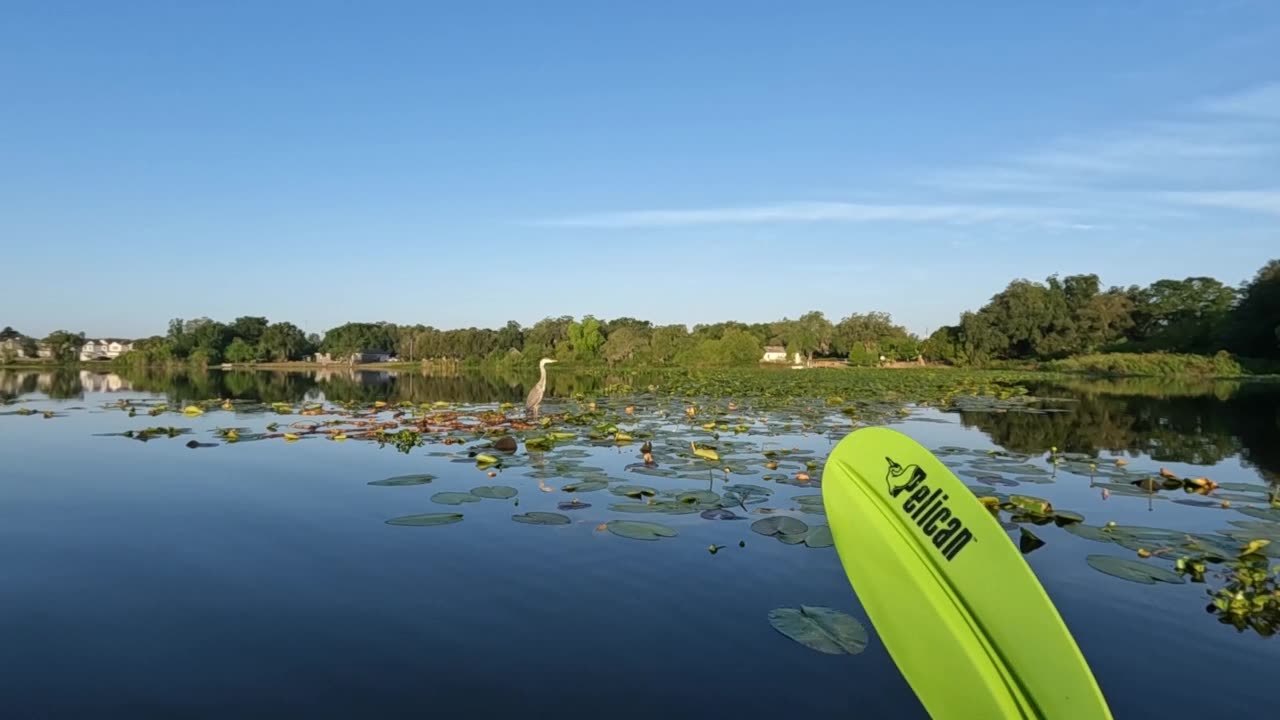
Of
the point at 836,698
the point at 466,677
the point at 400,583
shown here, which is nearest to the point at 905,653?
the point at 836,698

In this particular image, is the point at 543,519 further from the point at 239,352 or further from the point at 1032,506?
the point at 239,352

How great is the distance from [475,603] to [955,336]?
6081 cm

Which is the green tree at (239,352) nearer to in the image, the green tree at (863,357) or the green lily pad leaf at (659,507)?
the green tree at (863,357)

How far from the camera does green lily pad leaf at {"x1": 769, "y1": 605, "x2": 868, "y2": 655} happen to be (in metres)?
3.69

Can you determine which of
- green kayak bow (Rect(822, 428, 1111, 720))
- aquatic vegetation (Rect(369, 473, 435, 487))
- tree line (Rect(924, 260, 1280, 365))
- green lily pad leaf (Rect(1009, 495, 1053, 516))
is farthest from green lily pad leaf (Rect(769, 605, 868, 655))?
tree line (Rect(924, 260, 1280, 365))

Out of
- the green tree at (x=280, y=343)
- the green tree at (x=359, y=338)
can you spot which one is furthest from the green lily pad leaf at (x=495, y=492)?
the green tree at (x=359, y=338)

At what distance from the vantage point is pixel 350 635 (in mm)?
3869

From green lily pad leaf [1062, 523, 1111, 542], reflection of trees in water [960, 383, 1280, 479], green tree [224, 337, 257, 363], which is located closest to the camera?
green lily pad leaf [1062, 523, 1111, 542]

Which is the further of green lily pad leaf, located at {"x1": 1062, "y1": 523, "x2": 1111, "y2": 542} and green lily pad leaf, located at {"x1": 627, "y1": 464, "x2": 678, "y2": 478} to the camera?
green lily pad leaf, located at {"x1": 627, "y1": 464, "x2": 678, "y2": 478}

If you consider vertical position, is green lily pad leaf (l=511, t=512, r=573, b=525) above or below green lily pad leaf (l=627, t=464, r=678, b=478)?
below

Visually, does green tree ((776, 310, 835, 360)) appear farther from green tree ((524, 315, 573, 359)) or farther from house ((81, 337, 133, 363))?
house ((81, 337, 133, 363))

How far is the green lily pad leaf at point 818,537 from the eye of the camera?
17.9ft

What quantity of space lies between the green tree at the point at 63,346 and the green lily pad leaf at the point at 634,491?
326 feet

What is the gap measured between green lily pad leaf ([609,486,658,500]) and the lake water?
0.20m
